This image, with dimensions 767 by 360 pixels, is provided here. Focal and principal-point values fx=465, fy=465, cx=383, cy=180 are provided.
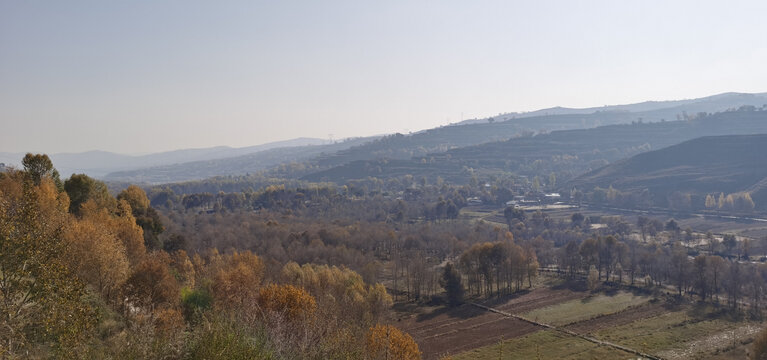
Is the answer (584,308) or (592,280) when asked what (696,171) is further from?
(584,308)

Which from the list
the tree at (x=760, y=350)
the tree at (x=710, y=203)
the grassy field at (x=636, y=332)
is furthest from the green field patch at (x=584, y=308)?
the tree at (x=710, y=203)

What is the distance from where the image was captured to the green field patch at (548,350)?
40.4 m

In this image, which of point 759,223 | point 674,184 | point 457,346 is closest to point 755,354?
point 457,346

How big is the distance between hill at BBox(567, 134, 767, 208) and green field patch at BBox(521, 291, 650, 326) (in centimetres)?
8423

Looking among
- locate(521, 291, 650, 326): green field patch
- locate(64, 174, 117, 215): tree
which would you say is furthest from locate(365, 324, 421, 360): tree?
locate(64, 174, 117, 215): tree

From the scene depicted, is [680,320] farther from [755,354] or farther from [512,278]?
[512,278]

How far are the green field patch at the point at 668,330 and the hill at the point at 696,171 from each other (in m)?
87.1

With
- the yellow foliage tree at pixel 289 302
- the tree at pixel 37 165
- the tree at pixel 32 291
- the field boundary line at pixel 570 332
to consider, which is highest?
the tree at pixel 37 165

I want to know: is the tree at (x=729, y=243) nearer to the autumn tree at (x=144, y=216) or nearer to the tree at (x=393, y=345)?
the tree at (x=393, y=345)

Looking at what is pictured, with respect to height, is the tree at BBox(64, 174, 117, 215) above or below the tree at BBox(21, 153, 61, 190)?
below

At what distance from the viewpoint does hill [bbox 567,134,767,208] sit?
5241 inches

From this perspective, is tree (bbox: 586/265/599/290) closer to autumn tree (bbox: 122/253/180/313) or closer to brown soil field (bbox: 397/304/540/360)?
brown soil field (bbox: 397/304/540/360)

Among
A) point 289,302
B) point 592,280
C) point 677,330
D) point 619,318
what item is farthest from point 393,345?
point 592,280

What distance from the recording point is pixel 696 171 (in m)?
150
